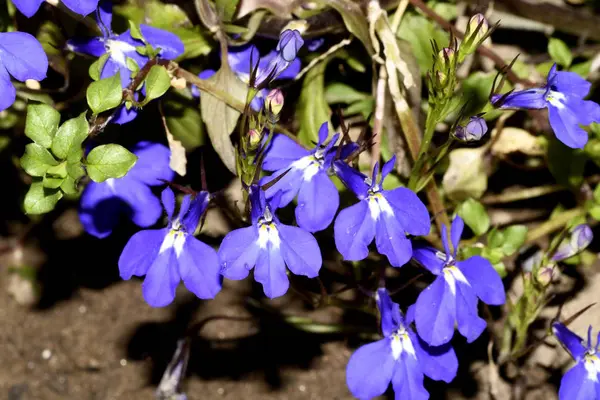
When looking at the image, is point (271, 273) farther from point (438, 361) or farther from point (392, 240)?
point (438, 361)

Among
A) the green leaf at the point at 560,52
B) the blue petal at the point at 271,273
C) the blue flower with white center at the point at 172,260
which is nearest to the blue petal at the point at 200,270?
the blue flower with white center at the point at 172,260

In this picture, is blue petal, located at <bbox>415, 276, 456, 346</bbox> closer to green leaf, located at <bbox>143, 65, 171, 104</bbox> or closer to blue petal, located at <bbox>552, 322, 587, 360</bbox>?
blue petal, located at <bbox>552, 322, 587, 360</bbox>

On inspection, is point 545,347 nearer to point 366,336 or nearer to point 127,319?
point 366,336

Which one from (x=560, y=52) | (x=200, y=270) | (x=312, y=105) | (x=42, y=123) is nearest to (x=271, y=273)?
(x=200, y=270)

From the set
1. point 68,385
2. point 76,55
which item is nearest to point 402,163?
point 76,55

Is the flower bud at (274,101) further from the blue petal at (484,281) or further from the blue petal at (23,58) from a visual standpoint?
the blue petal at (484,281)

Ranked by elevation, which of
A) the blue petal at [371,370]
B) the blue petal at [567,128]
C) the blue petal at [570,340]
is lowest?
the blue petal at [371,370]
